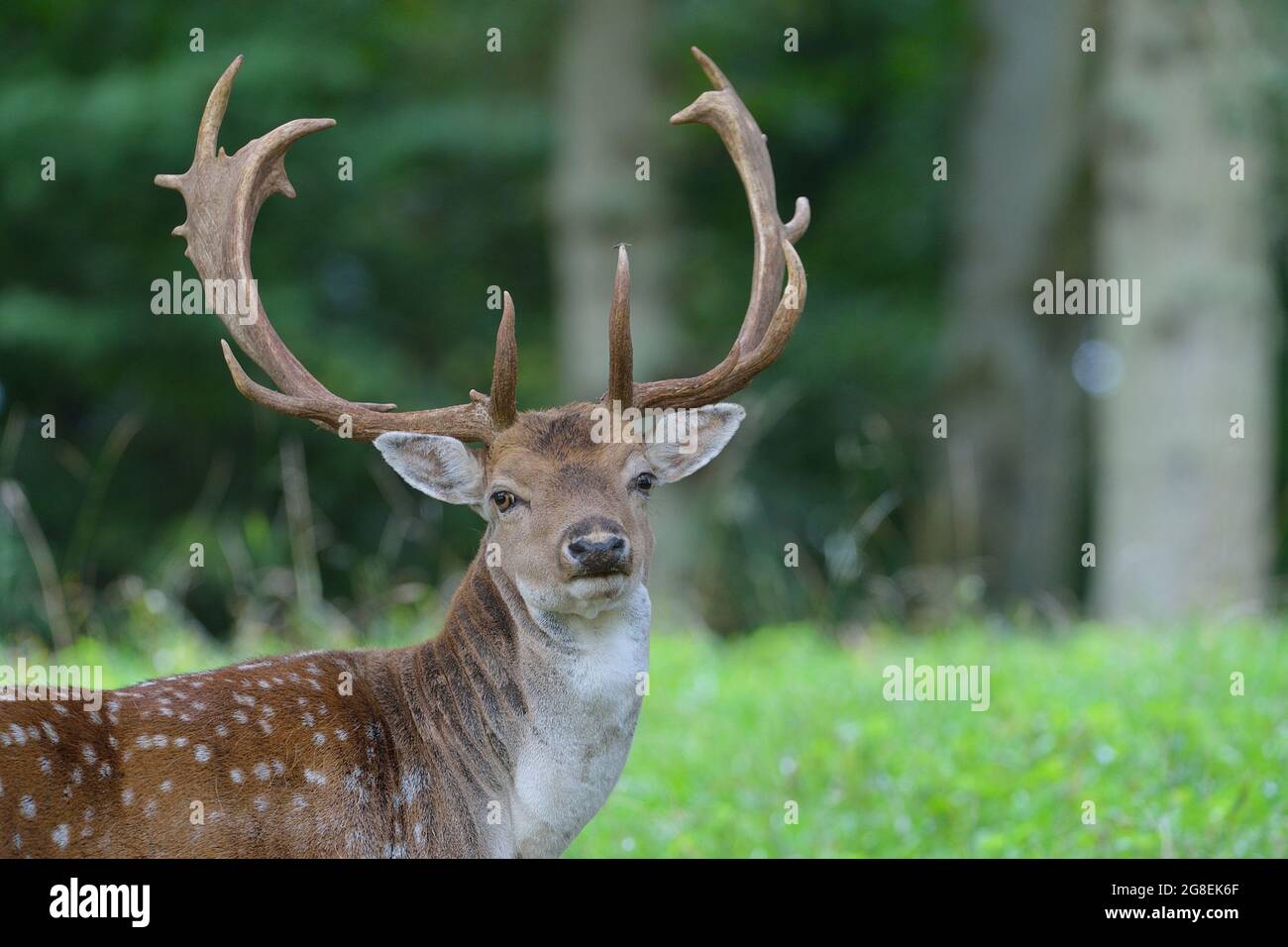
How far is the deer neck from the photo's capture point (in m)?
4.44

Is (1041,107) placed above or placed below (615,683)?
above

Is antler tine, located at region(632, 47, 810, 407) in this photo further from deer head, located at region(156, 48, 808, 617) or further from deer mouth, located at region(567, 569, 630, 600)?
deer mouth, located at region(567, 569, 630, 600)

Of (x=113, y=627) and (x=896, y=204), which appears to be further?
(x=896, y=204)

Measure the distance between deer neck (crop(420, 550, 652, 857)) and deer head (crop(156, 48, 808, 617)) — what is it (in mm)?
102

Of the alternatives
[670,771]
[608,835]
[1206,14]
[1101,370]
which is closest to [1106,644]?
[670,771]

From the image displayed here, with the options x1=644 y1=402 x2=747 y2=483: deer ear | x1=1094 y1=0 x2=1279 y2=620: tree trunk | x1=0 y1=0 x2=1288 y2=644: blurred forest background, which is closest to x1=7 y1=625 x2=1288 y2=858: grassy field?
x1=644 y1=402 x2=747 y2=483: deer ear

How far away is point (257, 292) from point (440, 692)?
1.32 meters

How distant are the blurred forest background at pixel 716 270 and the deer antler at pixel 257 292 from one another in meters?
5.22

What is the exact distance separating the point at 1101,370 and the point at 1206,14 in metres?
4.50

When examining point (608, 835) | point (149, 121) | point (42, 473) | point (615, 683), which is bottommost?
point (608, 835)

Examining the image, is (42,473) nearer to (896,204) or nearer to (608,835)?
(896,204)

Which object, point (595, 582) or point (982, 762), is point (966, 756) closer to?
point (982, 762)

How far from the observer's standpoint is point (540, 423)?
4707 millimetres

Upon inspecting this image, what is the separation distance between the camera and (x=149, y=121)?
1392cm
